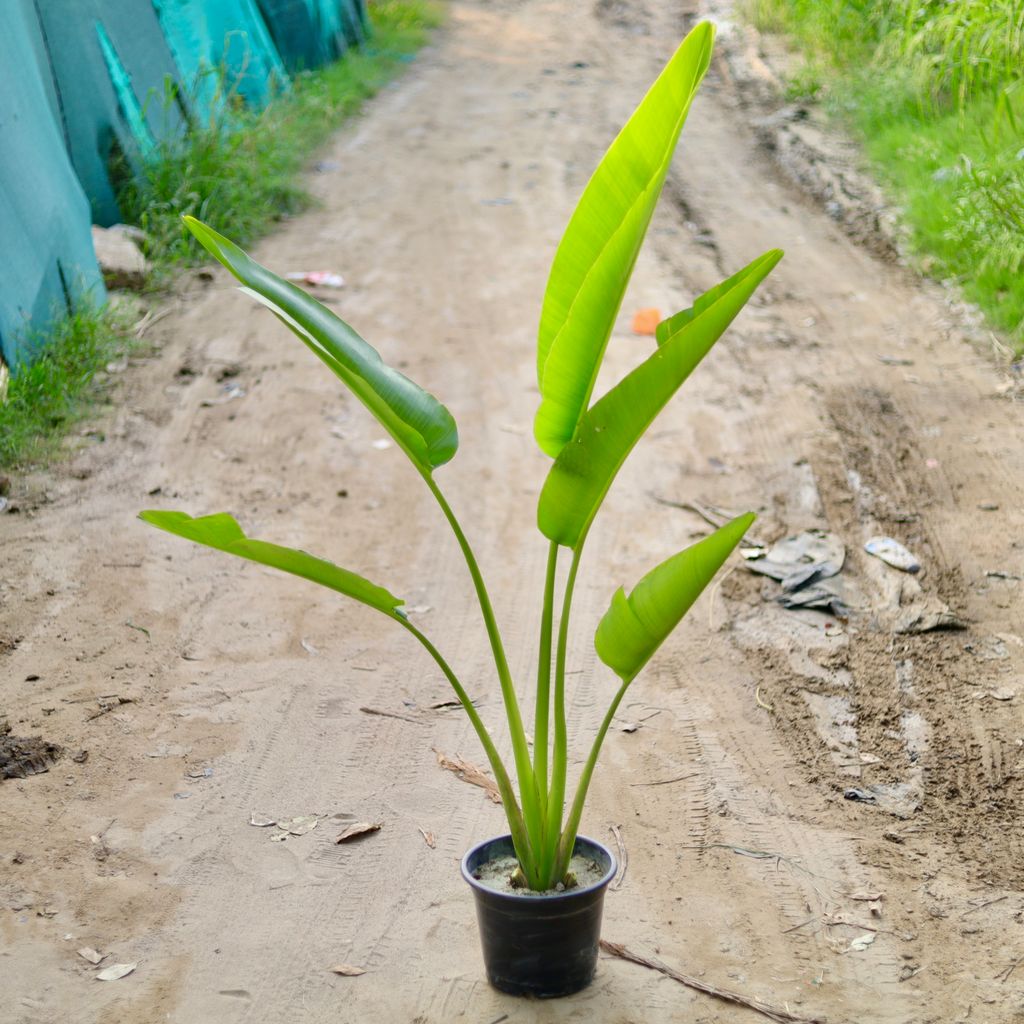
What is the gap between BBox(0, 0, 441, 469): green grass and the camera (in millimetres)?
4684

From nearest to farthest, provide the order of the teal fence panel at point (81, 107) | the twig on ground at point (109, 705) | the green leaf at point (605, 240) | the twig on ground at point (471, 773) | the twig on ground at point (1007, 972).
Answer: the green leaf at point (605, 240) → the twig on ground at point (1007, 972) → the twig on ground at point (471, 773) → the twig on ground at point (109, 705) → the teal fence panel at point (81, 107)

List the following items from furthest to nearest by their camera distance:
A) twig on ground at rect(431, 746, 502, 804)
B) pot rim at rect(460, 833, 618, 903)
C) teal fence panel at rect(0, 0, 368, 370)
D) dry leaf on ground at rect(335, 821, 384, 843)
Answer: teal fence panel at rect(0, 0, 368, 370) < twig on ground at rect(431, 746, 502, 804) < dry leaf on ground at rect(335, 821, 384, 843) < pot rim at rect(460, 833, 618, 903)

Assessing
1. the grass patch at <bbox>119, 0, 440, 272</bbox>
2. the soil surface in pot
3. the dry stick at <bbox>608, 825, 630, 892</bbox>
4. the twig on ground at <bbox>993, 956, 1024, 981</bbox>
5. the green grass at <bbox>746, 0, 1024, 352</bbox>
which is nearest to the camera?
the soil surface in pot

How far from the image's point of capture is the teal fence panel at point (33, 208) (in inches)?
185

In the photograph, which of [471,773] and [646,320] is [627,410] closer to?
[471,773]

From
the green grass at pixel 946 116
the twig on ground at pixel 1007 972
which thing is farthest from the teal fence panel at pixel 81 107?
the green grass at pixel 946 116

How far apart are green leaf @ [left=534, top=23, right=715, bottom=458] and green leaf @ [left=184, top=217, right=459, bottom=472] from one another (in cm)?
20

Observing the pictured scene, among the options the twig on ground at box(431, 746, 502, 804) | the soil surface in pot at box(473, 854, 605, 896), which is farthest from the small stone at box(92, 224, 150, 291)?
the soil surface in pot at box(473, 854, 605, 896)

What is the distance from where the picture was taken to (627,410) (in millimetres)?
1773

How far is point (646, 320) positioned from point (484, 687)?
3062 millimetres

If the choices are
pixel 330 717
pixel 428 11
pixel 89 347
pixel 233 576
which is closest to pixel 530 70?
pixel 428 11

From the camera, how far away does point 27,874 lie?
2541 mm

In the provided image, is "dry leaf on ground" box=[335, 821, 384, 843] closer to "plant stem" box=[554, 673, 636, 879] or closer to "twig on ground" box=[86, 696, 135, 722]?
"plant stem" box=[554, 673, 636, 879]

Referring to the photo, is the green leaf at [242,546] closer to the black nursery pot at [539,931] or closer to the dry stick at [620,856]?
the black nursery pot at [539,931]
